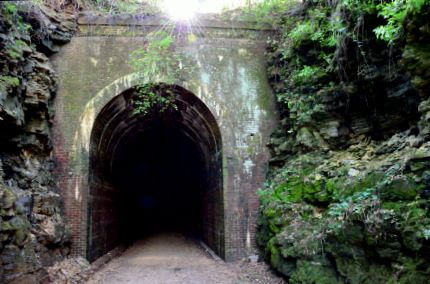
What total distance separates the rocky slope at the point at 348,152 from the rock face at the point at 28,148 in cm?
498

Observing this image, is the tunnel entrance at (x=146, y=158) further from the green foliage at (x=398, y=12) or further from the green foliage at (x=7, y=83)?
the green foliage at (x=398, y=12)

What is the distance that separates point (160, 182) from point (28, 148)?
A: 18.7 meters

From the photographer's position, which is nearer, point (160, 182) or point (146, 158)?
point (146, 158)

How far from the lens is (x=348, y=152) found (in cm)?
784

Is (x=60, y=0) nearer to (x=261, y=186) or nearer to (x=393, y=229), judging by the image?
(x=261, y=186)

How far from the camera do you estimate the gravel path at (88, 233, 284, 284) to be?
27.2ft

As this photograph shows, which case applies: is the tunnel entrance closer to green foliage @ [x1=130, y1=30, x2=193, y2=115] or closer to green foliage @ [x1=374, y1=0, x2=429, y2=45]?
green foliage @ [x1=130, y1=30, x2=193, y2=115]

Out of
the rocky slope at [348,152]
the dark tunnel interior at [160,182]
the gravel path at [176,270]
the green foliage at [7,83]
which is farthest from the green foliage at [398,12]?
the dark tunnel interior at [160,182]

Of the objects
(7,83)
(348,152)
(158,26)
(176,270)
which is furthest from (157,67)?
(348,152)

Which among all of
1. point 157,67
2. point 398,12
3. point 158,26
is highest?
point 158,26

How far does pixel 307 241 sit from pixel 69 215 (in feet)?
21.7

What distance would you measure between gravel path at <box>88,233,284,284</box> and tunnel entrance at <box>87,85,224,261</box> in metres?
0.71

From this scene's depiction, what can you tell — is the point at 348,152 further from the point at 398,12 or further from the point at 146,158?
the point at 146,158

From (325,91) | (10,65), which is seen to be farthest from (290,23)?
(10,65)
